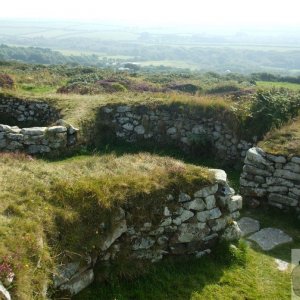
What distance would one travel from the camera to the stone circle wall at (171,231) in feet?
26.3

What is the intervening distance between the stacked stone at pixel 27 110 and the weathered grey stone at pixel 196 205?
10.0 meters

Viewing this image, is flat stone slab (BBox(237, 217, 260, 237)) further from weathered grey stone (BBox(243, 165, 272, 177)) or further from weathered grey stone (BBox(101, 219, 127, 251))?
weathered grey stone (BBox(101, 219, 127, 251))

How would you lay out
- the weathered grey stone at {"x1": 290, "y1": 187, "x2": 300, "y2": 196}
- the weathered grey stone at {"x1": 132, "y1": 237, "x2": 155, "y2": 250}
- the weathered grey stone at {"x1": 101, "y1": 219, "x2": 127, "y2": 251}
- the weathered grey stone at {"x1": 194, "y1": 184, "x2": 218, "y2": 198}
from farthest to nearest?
1. the weathered grey stone at {"x1": 290, "y1": 187, "x2": 300, "y2": 196}
2. the weathered grey stone at {"x1": 194, "y1": 184, "x2": 218, "y2": 198}
3. the weathered grey stone at {"x1": 132, "y1": 237, "x2": 155, "y2": 250}
4. the weathered grey stone at {"x1": 101, "y1": 219, "x2": 127, "y2": 251}

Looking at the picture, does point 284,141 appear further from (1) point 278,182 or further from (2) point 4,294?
(2) point 4,294

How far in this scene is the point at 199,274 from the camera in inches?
343

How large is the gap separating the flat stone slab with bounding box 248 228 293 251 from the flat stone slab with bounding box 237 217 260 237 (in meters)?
0.18

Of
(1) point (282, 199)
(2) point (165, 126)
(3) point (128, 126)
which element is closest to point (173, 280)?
(1) point (282, 199)

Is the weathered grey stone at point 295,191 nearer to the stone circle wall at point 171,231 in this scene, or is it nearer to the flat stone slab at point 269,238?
the flat stone slab at point 269,238

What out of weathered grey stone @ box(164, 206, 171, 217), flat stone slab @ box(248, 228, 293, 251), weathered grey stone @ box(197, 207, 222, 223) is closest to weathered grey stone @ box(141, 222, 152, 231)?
weathered grey stone @ box(164, 206, 171, 217)

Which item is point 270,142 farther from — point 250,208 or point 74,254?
point 74,254

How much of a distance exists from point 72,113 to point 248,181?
762 centimetres

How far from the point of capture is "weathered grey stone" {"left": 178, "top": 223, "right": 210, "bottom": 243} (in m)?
8.97

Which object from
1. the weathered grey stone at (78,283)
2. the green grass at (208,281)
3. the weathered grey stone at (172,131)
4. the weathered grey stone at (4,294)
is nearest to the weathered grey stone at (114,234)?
the weathered grey stone at (78,283)

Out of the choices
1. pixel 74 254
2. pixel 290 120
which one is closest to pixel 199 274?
pixel 74 254
